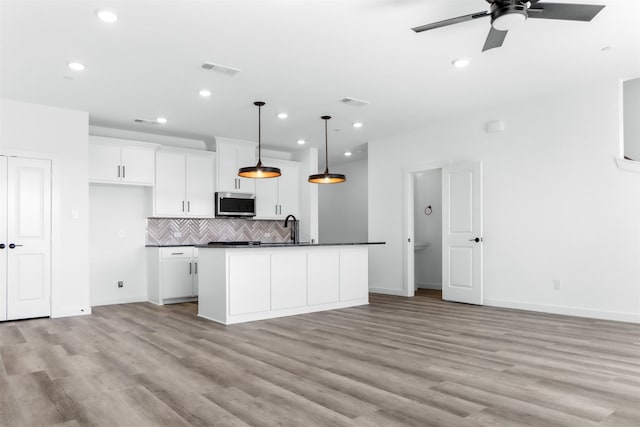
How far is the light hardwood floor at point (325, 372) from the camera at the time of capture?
245 cm

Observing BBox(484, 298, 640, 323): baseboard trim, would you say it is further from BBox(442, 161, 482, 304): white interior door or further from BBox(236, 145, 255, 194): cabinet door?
BBox(236, 145, 255, 194): cabinet door

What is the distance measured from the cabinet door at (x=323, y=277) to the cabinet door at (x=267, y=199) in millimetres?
2548

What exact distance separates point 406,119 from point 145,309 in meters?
4.71

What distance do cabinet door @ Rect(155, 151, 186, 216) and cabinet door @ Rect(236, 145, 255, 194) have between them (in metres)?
0.97

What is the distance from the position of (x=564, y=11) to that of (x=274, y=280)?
4.00 metres

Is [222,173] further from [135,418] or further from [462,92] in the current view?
[135,418]

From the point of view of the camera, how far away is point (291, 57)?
14.4ft

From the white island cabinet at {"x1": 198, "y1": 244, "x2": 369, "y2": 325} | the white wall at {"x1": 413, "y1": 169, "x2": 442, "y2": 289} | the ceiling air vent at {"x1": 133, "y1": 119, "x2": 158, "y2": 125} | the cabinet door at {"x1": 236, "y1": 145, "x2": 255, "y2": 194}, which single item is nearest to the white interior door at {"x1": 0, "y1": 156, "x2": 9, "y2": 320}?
the ceiling air vent at {"x1": 133, "y1": 119, "x2": 158, "y2": 125}

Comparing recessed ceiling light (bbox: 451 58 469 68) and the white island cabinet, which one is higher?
recessed ceiling light (bbox: 451 58 469 68)

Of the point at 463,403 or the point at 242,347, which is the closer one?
the point at 463,403

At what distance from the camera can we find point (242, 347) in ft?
13.1

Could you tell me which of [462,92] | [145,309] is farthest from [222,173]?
[462,92]

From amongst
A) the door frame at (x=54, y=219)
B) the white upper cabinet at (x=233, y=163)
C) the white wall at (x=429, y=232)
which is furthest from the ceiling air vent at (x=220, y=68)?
the white wall at (x=429, y=232)

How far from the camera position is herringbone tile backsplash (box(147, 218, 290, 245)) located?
748 centimetres
